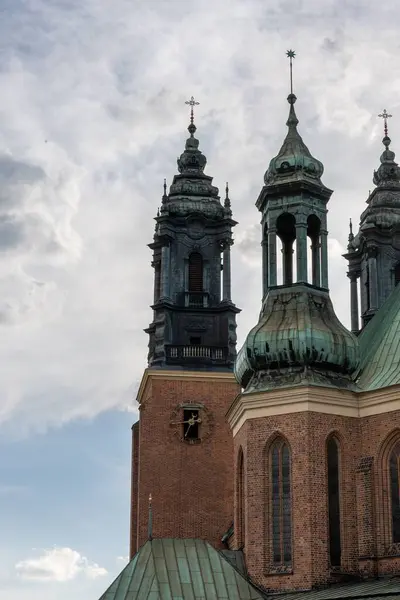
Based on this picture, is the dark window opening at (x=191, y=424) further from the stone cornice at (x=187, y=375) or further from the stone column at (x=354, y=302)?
the stone column at (x=354, y=302)

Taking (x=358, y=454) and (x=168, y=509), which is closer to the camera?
(x=358, y=454)

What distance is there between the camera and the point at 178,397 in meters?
49.2

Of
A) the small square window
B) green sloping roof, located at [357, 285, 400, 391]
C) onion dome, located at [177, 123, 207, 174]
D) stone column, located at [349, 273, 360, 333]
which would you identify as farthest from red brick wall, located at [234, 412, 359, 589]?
onion dome, located at [177, 123, 207, 174]

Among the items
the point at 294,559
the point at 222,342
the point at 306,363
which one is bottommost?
the point at 294,559

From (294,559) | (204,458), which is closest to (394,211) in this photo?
(204,458)

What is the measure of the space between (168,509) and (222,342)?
7004 mm

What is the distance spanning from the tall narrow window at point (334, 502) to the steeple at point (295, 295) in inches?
84.2

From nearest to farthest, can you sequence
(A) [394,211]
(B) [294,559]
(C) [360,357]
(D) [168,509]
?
(B) [294,559] < (C) [360,357] < (D) [168,509] < (A) [394,211]

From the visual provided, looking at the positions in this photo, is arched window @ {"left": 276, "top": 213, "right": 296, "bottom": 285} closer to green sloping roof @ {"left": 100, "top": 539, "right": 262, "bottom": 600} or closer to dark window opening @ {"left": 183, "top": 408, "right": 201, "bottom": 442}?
dark window opening @ {"left": 183, "top": 408, "right": 201, "bottom": 442}

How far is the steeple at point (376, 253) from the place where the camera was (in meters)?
51.8

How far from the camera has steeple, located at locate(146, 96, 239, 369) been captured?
5009 centimetres

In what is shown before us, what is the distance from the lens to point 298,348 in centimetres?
3956

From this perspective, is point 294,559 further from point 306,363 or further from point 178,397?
point 178,397

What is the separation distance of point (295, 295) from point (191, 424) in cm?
936
